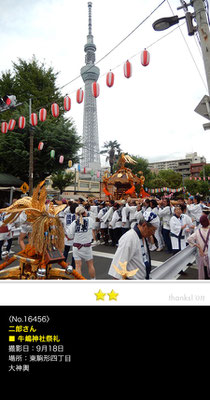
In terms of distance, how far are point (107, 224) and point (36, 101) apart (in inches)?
487

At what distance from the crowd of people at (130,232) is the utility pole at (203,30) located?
2.93 m

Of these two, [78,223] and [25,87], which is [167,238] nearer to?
[78,223]

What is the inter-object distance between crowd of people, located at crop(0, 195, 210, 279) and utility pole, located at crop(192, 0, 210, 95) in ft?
9.62

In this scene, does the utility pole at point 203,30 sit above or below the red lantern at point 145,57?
below

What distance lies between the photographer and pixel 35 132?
1496cm

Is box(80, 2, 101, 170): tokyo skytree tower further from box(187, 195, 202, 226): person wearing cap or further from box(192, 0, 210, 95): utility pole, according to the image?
box(192, 0, 210, 95): utility pole

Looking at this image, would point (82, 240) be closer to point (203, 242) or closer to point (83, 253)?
point (83, 253)

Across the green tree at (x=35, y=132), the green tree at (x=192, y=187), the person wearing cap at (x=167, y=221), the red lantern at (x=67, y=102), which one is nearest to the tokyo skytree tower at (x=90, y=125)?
the green tree at (x=192, y=187)

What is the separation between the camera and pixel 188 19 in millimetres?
4633

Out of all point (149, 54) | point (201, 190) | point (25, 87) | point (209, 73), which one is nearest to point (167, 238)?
point (209, 73)

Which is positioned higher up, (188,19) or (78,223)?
(188,19)

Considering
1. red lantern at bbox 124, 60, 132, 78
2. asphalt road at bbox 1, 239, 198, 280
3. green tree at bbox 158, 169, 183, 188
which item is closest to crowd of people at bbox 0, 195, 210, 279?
asphalt road at bbox 1, 239, 198, 280

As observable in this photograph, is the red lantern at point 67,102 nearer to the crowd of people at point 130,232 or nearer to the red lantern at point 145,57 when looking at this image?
the red lantern at point 145,57

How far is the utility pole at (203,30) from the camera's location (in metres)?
4.21
